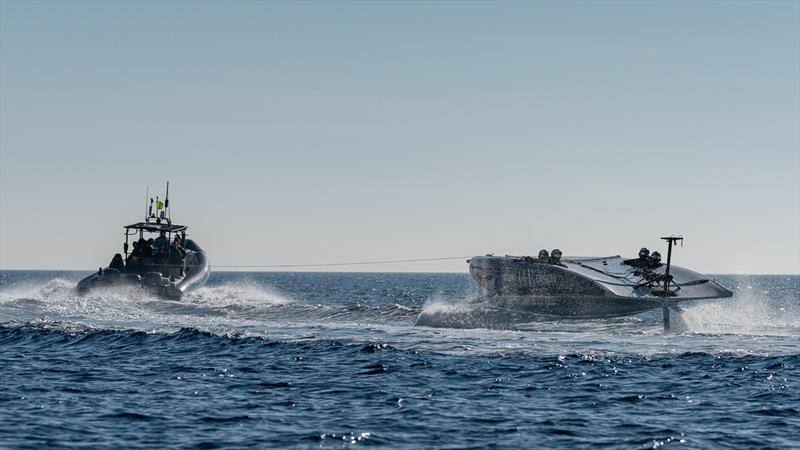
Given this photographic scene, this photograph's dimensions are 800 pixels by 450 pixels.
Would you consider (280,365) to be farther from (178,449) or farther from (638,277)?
(638,277)

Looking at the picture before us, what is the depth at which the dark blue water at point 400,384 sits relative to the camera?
60.2ft

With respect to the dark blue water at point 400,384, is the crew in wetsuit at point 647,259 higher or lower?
higher

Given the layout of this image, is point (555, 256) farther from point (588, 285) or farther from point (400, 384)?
point (400, 384)

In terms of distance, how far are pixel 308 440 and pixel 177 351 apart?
14116 millimetres

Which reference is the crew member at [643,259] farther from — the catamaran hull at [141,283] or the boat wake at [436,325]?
the catamaran hull at [141,283]

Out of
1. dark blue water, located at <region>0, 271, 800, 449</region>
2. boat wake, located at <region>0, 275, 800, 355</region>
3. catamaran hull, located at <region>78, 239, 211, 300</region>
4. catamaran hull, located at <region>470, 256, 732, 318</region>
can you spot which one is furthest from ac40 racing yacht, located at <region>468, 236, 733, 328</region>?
catamaran hull, located at <region>78, 239, 211, 300</region>

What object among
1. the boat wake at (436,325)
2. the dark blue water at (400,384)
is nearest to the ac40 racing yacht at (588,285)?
the boat wake at (436,325)

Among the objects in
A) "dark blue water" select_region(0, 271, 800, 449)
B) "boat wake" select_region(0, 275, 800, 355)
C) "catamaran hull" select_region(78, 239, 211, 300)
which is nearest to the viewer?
"dark blue water" select_region(0, 271, 800, 449)

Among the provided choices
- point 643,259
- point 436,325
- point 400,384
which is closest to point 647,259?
point 643,259

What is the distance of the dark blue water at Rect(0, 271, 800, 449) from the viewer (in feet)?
60.2

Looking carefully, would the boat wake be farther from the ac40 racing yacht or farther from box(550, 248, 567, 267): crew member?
box(550, 248, 567, 267): crew member

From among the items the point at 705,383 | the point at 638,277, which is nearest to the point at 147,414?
the point at 705,383

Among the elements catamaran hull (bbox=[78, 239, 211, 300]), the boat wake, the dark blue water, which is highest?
catamaran hull (bbox=[78, 239, 211, 300])

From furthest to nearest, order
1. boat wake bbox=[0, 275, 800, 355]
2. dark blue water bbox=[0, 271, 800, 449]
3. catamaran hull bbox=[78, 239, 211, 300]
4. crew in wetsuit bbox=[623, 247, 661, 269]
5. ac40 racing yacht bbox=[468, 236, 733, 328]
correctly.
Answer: catamaran hull bbox=[78, 239, 211, 300] < crew in wetsuit bbox=[623, 247, 661, 269] < ac40 racing yacht bbox=[468, 236, 733, 328] < boat wake bbox=[0, 275, 800, 355] < dark blue water bbox=[0, 271, 800, 449]
